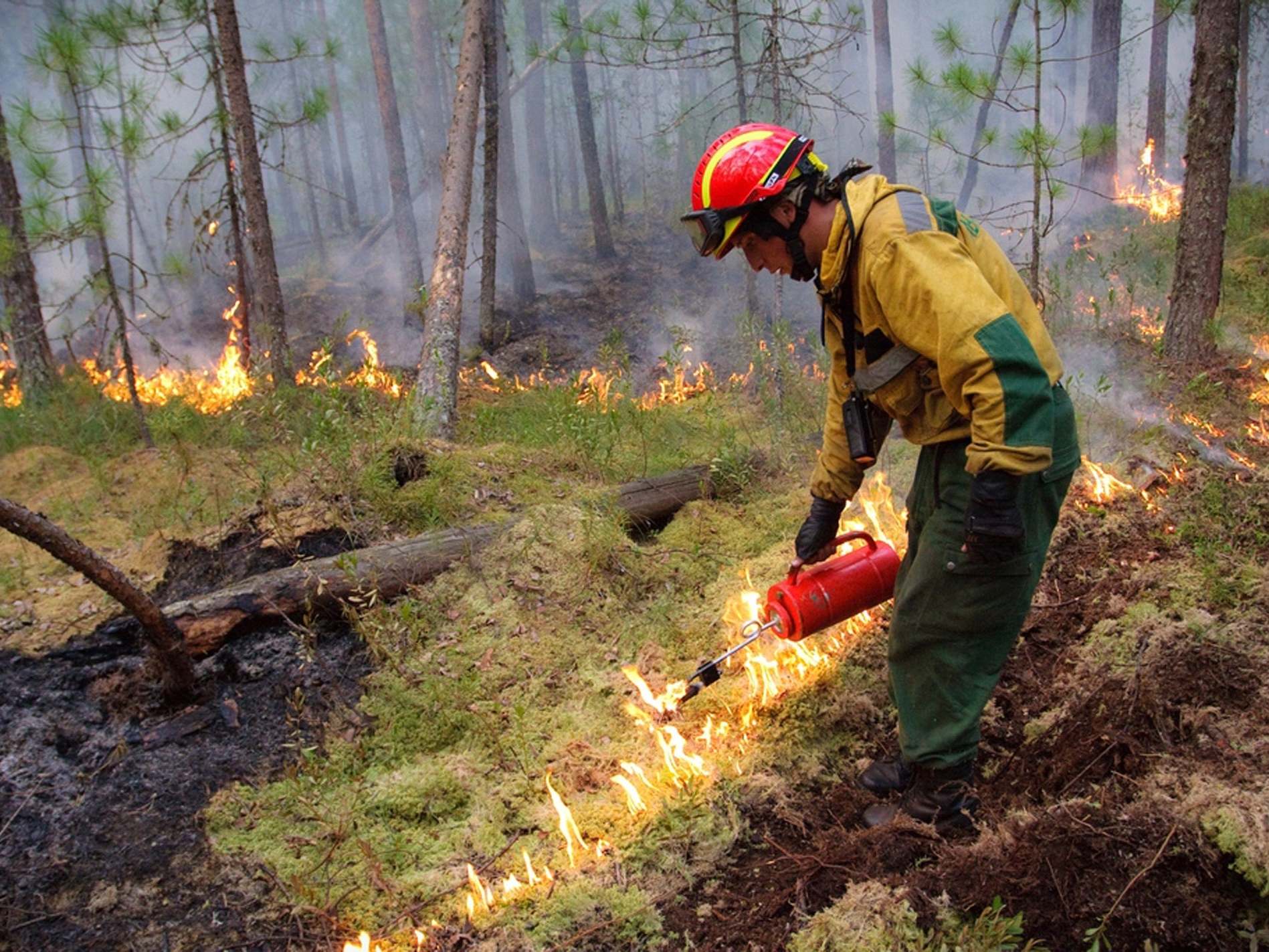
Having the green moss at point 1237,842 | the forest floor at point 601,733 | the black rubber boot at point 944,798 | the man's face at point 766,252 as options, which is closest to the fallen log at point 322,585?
the forest floor at point 601,733

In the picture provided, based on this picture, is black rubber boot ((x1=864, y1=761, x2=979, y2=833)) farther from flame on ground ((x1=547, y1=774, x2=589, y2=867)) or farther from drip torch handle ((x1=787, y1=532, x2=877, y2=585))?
flame on ground ((x1=547, y1=774, x2=589, y2=867))

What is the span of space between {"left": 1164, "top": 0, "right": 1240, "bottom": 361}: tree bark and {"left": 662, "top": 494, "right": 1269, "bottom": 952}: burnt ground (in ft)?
15.3

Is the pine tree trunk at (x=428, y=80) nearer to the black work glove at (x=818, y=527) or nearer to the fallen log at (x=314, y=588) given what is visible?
the fallen log at (x=314, y=588)

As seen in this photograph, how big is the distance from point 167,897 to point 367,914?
0.84m

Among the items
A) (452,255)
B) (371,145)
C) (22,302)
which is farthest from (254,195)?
(371,145)

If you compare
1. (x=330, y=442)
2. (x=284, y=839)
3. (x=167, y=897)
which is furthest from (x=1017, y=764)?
(x=330, y=442)

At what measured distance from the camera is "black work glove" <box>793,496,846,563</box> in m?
3.25

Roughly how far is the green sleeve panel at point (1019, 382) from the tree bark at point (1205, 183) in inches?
221

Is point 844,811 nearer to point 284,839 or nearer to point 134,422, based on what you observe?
point 284,839

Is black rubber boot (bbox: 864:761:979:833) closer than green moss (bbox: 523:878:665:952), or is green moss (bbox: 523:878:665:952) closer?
green moss (bbox: 523:878:665:952)

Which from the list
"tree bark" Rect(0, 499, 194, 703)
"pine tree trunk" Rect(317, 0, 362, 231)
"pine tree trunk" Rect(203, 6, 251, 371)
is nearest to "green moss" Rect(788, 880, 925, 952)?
"tree bark" Rect(0, 499, 194, 703)

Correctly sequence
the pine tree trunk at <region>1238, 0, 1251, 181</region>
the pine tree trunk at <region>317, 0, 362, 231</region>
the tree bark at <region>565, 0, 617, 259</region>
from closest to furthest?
1. the pine tree trunk at <region>1238, 0, 1251, 181</region>
2. the tree bark at <region>565, 0, 617, 259</region>
3. the pine tree trunk at <region>317, 0, 362, 231</region>

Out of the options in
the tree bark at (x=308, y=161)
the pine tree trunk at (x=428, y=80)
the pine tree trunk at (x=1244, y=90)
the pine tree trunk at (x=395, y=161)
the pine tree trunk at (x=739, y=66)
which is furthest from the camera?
the tree bark at (x=308, y=161)

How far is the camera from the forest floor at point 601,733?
8.38 feet
